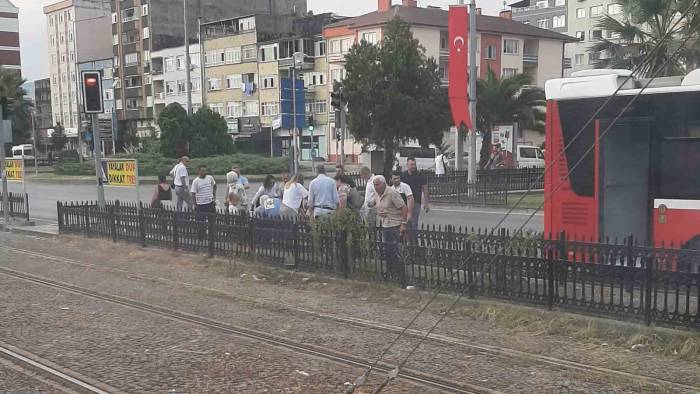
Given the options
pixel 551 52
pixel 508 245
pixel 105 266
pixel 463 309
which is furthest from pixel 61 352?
pixel 551 52

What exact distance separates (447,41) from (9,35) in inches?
2895

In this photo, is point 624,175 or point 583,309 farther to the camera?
point 624,175

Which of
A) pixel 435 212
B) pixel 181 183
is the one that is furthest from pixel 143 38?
pixel 181 183

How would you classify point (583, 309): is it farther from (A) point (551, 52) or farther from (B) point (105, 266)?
(A) point (551, 52)

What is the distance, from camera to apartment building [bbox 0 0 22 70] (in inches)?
4040

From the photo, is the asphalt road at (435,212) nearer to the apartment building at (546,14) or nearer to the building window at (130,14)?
the building window at (130,14)

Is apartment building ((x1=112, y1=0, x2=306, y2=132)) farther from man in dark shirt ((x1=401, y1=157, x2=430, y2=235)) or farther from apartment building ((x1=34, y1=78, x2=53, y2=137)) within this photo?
man in dark shirt ((x1=401, y1=157, x2=430, y2=235))

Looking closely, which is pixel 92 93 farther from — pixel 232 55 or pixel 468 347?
pixel 232 55

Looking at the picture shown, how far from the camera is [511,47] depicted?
64.7 metres

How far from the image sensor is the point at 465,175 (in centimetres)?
2477

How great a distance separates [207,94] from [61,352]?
7594 centimetres

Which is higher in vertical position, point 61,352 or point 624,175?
point 624,175

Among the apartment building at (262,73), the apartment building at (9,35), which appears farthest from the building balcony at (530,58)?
the apartment building at (9,35)

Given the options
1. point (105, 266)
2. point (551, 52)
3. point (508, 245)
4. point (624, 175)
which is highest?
point (551, 52)
